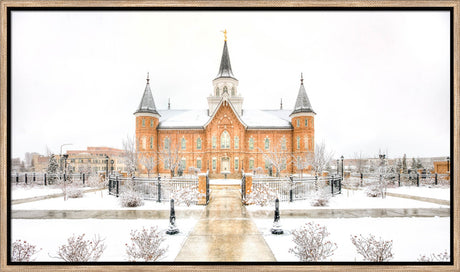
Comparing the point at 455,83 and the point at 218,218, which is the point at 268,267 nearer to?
the point at 218,218

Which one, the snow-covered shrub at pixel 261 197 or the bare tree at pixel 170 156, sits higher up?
the bare tree at pixel 170 156

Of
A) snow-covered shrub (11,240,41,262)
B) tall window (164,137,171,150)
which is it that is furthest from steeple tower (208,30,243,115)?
snow-covered shrub (11,240,41,262)

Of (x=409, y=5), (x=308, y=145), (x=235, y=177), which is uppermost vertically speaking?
(x=409, y=5)

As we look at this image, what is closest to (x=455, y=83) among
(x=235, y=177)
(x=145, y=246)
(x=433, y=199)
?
(x=145, y=246)

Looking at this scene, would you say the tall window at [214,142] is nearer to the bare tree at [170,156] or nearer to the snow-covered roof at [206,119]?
the snow-covered roof at [206,119]

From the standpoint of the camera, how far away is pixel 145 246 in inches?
197

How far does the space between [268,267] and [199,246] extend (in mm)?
2059

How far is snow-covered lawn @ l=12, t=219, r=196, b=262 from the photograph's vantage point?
5574 millimetres

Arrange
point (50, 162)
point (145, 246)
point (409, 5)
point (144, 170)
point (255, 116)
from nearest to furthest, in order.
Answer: point (409, 5), point (145, 246), point (50, 162), point (144, 170), point (255, 116)

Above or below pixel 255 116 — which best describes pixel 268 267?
below

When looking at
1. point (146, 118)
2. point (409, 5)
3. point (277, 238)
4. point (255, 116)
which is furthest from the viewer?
point (255, 116)

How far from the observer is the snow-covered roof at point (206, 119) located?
31.0m

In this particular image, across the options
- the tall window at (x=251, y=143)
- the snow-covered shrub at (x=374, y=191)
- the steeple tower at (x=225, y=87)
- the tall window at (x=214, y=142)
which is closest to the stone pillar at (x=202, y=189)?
the snow-covered shrub at (x=374, y=191)

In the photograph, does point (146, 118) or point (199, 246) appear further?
point (146, 118)
